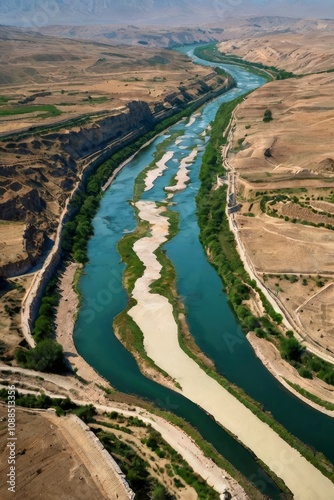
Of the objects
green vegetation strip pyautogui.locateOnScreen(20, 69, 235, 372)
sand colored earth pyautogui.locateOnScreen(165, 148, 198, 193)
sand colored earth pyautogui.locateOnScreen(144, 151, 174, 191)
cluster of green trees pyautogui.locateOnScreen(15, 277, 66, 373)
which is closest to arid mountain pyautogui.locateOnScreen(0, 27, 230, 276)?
green vegetation strip pyautogui.locateOnScreen(20, 69, 235, 372)

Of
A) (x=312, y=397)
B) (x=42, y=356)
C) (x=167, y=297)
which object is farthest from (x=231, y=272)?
(x=42, y=356)

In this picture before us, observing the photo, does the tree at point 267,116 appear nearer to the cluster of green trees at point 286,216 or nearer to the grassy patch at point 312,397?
the cluster of green trees at point 286,216

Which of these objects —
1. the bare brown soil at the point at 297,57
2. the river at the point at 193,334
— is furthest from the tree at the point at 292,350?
the bare brown soil at the point at 297,57

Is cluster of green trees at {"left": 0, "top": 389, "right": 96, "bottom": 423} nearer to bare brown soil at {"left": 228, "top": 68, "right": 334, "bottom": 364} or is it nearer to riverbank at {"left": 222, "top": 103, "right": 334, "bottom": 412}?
riverbank at {"left": 222, "top": 103, "right": 334, "bottom": 412}

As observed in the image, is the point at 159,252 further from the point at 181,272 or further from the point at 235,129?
the point at 235,129

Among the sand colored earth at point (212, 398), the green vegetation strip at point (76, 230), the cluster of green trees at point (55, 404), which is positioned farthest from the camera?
the green vegetation strip at point (76, 230)

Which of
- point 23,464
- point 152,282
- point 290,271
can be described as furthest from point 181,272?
point 23,464

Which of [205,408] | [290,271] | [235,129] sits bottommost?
[205,408]
